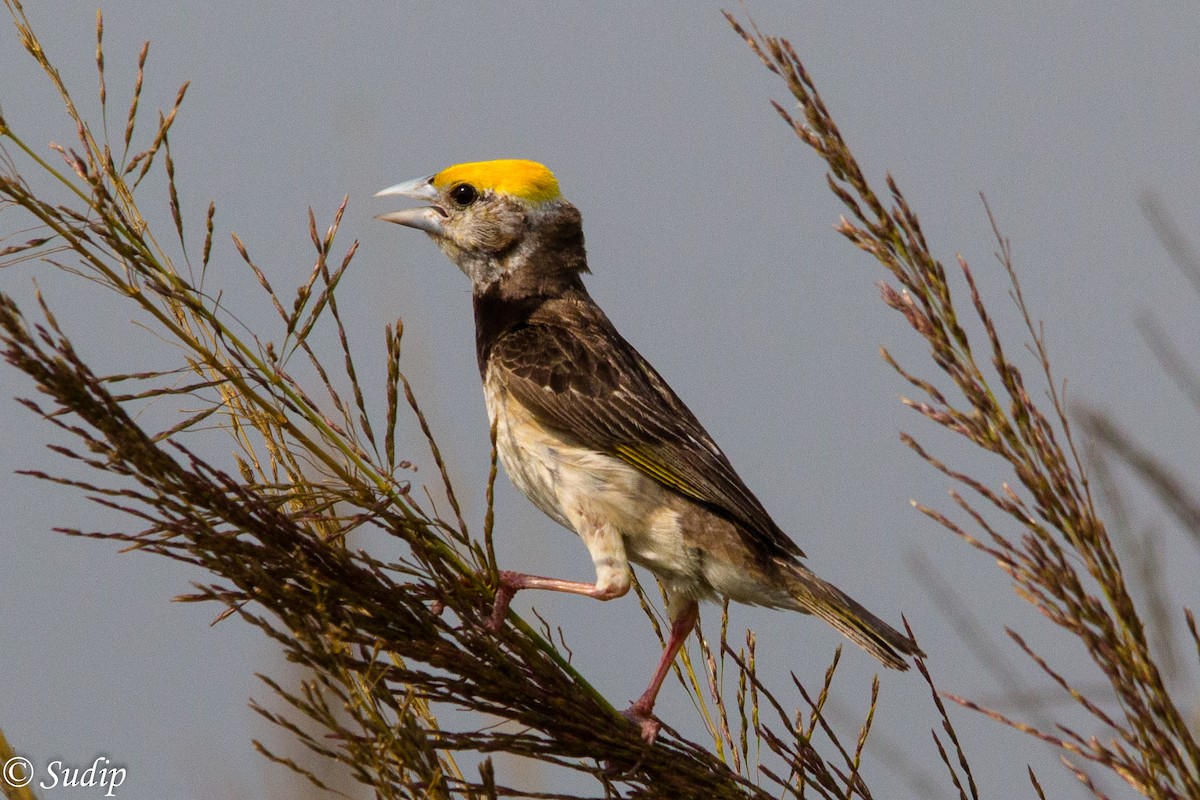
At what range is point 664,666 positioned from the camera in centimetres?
415

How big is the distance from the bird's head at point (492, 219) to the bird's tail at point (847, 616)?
1.50 meters

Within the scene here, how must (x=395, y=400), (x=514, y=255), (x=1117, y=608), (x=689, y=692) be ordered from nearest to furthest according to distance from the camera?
(x=1117, y=608)
(x=395, y=400)
(x=689, y=692)
(x=514, y=255)

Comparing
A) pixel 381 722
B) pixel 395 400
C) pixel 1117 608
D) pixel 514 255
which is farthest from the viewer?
pixel 514 255

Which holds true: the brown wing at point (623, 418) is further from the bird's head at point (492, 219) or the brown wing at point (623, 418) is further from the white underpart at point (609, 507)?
the bird's head at point (492, 219)

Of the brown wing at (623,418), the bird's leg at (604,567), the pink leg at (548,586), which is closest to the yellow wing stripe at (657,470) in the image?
the brown wing at (623,418)

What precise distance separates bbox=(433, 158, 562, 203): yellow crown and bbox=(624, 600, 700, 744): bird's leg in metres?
1.62

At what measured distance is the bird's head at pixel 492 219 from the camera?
15.8 feet

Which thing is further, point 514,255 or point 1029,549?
point 514,255

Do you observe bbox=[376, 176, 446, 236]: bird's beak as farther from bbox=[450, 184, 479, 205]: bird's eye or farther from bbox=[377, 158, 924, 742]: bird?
bbox=[377, 158, 924, 742]: bird

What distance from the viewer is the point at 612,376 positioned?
430 centimetres

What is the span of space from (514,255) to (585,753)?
8.03ft

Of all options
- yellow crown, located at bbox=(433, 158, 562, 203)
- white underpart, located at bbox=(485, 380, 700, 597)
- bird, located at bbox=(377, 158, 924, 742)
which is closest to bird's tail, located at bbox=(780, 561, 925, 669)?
bird, located at bbox=(377, 158, 924, 742)

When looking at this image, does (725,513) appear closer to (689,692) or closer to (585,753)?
(689,692)

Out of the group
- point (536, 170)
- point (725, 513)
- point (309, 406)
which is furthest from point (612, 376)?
point (309, 406)
